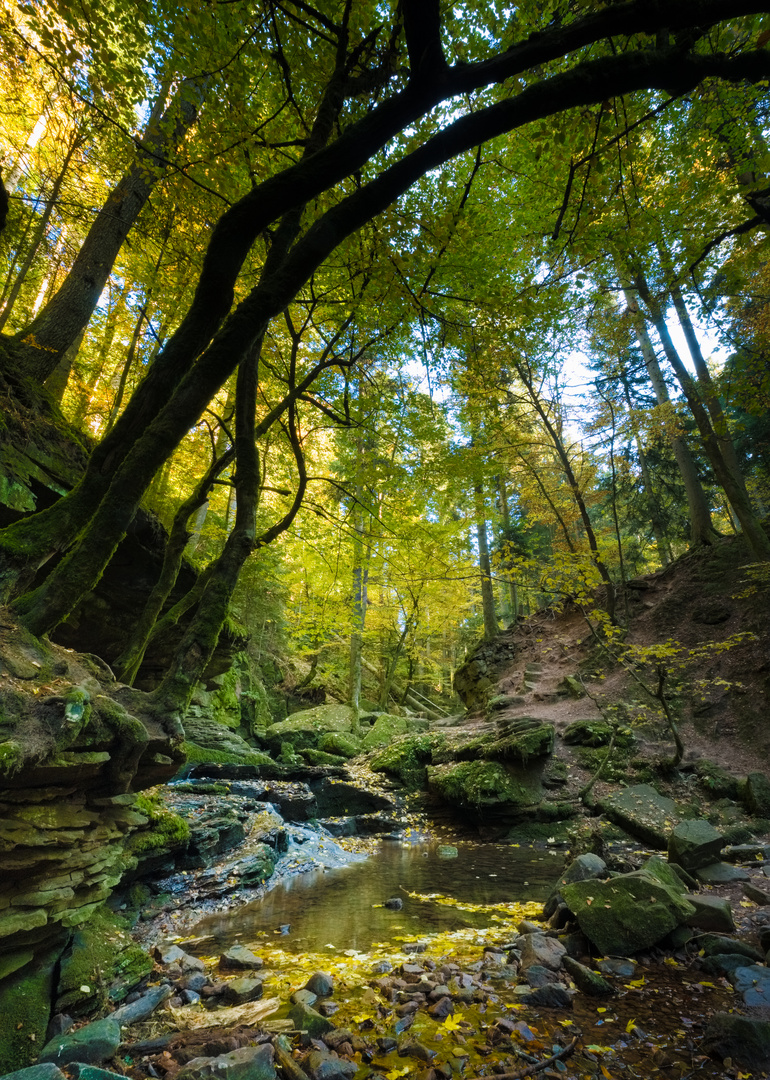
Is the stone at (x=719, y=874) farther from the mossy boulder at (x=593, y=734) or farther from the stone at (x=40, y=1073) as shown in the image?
the stone at (x=40, y=1073)

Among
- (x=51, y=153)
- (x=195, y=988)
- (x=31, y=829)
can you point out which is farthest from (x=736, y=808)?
(x=51, y=153)

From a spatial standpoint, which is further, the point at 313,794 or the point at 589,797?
the point at 313,794

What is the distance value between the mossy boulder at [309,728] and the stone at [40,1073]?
518 inches

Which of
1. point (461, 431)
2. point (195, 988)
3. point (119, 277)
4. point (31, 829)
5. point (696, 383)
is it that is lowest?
point (195, 988)

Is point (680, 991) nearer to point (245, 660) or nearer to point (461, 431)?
point (461, 431)

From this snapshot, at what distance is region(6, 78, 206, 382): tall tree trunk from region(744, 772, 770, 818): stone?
13.0 metres

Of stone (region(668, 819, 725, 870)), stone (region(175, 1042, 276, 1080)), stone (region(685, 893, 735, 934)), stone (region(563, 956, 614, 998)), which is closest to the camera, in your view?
stone (region(175, 1042, 276, 1080))

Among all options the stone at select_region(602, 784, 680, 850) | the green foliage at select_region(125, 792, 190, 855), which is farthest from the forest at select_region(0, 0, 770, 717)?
the stone at select_region(602, 784, 680, 850)

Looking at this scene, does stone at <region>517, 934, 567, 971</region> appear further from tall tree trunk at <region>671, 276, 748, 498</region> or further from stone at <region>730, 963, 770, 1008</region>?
tall tree trunk at <region>671, 276, 748, 498</region>

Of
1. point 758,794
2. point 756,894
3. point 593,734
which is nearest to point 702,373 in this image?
point 593,734

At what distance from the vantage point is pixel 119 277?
10.7 m

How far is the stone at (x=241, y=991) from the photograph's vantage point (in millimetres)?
3686

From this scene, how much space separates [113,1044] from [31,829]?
145 cm

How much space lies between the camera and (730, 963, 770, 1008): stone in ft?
10.5
